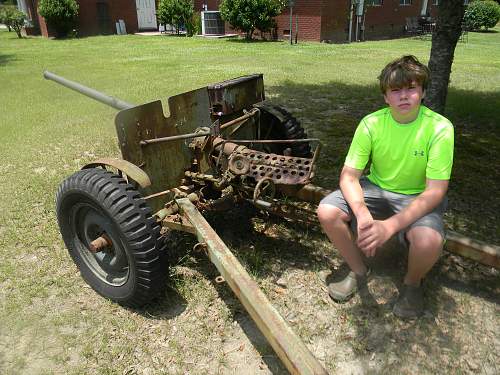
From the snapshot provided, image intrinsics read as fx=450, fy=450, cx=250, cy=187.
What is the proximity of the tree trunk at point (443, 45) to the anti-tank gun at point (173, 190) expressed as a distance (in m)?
2.45

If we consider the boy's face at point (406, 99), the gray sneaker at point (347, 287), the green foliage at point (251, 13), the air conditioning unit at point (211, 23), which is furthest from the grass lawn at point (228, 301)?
the air conditioning unit at point (211, 23)


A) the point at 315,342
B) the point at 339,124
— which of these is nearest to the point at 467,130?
the point at 339,124

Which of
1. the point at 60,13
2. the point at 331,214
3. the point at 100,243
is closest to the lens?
the point at 331,214

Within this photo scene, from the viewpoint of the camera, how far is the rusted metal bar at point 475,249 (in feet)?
8.71

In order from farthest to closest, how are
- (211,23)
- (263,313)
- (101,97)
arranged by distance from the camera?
(211,23) < (101,97) < (263,313)

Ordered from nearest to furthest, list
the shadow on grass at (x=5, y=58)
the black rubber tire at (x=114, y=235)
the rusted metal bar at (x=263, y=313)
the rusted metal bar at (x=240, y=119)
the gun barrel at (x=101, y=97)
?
the rusted metal bar at (x=263, y=313), the black rubber tire at (x=114, y=235), the rusted metal bar at (x=240, y=119), the gun barrel at (x=101, y=97), the shadow on grass at (x=5, y=58)

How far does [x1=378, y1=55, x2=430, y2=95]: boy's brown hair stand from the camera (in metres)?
2.46

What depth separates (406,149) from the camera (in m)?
2.65

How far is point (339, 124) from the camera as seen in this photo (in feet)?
22.2

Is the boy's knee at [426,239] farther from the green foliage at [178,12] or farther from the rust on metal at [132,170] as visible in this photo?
the green foliage at [178,12]

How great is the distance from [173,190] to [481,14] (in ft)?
92.4

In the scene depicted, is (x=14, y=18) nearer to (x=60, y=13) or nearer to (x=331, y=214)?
(x=60, y=13)

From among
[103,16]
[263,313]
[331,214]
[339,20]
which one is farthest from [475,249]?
[103,16]

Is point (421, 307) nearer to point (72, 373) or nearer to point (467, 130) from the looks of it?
point (72, 373)
